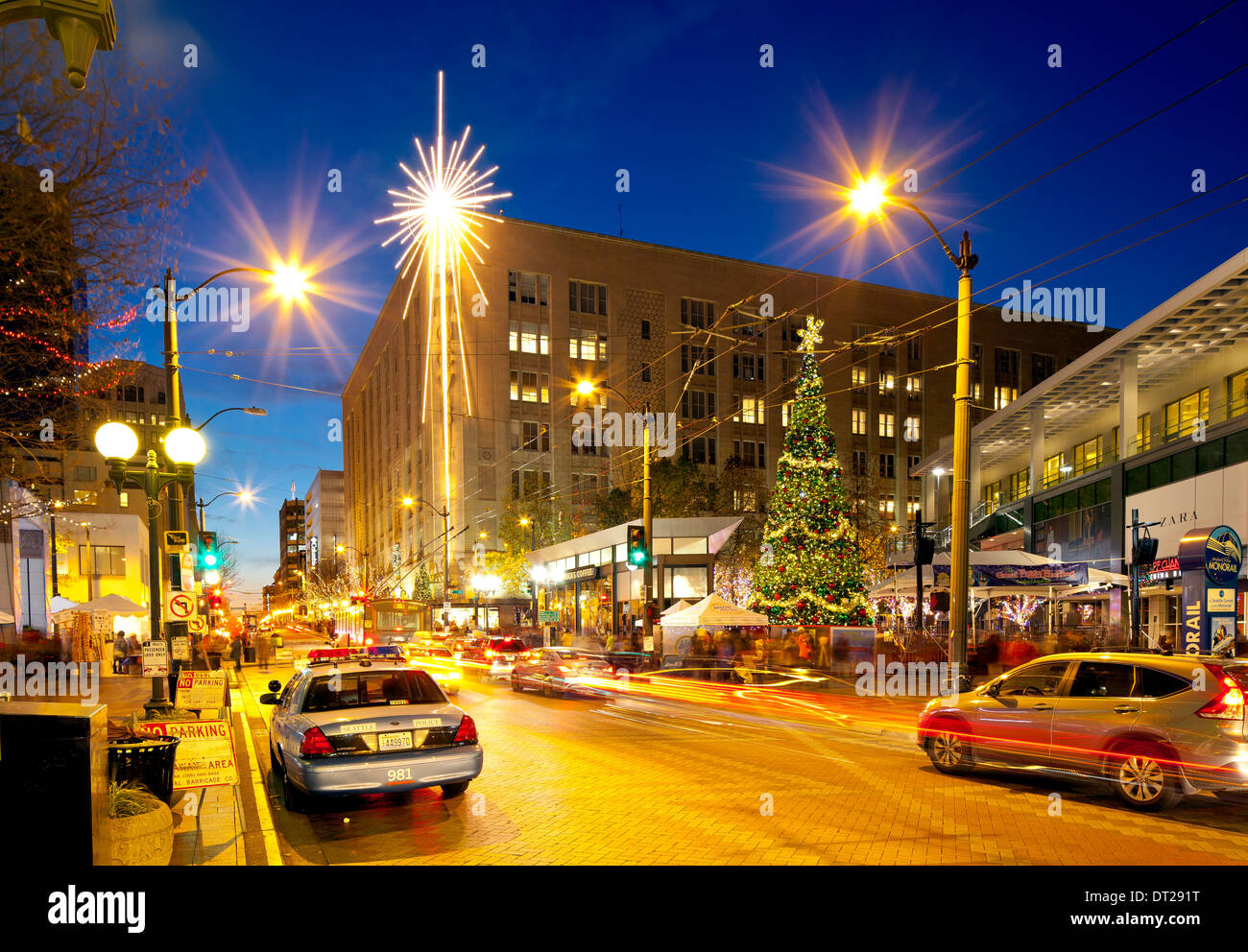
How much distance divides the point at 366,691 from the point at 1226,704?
29.8 feet

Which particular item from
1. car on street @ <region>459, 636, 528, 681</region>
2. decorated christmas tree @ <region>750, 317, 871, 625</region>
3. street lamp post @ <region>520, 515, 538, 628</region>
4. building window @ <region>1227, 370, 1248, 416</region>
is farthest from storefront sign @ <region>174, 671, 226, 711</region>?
street lamp post @ <region>520, 515, 538, 628</region>

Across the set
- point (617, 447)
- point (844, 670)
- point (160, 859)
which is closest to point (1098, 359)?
point (844, 670)

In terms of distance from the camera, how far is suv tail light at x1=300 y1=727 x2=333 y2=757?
8.66 m

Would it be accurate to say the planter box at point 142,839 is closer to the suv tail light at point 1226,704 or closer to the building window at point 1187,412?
the suv tail light at point 1226,704

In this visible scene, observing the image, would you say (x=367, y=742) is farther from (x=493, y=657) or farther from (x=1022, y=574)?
(x=493, y=657)

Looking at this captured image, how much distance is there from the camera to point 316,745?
8.69 metres

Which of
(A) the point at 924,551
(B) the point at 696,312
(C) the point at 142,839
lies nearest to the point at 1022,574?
(A) the point at 924,551

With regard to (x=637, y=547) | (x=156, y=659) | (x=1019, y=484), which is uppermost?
(x=1019, y=484)

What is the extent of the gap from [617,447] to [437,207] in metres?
34.6

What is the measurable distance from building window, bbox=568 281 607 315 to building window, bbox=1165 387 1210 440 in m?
46.9

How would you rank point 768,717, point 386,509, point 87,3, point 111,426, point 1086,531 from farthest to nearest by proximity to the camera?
point 386,509
point 1086,531
point 768,717
point 111,426
point 87,3

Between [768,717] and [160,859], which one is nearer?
[160,859]

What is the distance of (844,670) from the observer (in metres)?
26.0
